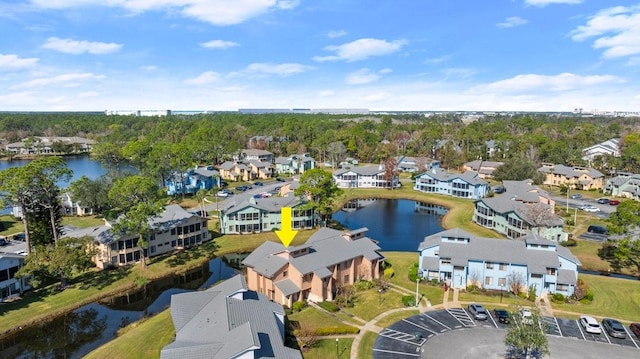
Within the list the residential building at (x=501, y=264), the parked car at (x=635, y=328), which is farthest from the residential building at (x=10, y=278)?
the parked car at (x=635, y=328)

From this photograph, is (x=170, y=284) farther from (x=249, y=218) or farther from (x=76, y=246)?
(x=249, y=218)

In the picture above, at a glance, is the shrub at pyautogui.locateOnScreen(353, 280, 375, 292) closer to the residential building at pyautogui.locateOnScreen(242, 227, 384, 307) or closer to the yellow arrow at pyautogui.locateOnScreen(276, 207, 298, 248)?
the residential building at pyautogui.locateOnScreen(242, 227, 384, 307)

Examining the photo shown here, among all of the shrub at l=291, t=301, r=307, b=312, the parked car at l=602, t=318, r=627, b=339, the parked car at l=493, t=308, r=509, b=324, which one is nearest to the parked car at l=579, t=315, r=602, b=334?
the parked car at l=602, t=318, r=627, b=339

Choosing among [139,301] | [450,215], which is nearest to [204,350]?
[139,301]

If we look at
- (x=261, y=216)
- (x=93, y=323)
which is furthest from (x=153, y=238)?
(x=261, y=216)

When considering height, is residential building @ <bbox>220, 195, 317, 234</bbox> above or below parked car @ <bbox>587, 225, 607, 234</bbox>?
above

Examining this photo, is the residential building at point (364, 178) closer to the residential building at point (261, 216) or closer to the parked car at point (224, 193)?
the parked car at point (224, 193)

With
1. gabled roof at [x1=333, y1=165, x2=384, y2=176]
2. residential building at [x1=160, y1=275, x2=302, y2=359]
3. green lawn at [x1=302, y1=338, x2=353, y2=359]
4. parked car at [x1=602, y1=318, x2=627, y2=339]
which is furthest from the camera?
gabled roof at [x1=333, y1=165, x2=384, y2=176]
